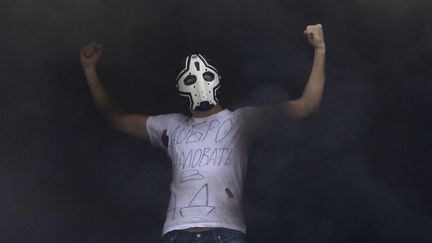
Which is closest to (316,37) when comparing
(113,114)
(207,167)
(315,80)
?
(315,80)

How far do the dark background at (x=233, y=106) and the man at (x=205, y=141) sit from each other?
50 cm

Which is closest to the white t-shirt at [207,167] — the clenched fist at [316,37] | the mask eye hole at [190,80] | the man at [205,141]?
the man at [205,141]

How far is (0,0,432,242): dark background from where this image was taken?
4844mm

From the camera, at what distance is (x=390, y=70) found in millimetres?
4895

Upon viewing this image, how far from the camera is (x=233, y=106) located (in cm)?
492

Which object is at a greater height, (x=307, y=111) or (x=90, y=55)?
(x=90, y=55)

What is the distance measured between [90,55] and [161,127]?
426mm

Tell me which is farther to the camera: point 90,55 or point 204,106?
point 90,55

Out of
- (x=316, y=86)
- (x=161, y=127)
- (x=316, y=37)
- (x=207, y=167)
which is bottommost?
(x=207, y=167)

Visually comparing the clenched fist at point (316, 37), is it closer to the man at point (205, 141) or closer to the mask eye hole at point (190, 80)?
the man at point (205, 141)

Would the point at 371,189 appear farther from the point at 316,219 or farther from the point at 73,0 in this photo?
the point at 73,0

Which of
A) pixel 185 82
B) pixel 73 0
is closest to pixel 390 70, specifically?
pixel 185 82

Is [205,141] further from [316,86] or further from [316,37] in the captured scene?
[316,37]

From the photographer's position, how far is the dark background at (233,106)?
4.84m
